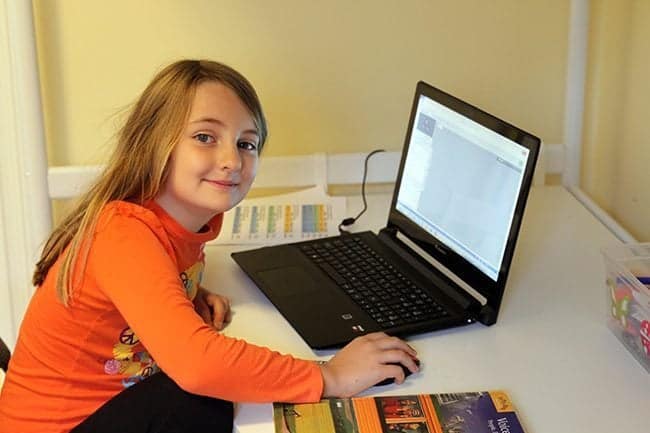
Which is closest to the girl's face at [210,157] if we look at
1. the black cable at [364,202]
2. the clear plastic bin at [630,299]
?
the black cable at [364,202]

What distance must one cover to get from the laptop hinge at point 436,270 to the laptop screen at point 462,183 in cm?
4

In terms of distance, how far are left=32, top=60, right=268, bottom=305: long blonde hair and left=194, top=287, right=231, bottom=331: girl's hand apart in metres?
0.17

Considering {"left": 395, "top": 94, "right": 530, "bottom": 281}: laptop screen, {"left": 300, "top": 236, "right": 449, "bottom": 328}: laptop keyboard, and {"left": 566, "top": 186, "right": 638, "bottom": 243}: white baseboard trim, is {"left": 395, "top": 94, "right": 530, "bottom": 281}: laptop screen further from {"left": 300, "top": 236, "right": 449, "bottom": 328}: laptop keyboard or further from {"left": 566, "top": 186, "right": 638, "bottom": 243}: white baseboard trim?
{"left": 566, "top": 186, "right": 638, "bottom": 243}: white baseboard trim

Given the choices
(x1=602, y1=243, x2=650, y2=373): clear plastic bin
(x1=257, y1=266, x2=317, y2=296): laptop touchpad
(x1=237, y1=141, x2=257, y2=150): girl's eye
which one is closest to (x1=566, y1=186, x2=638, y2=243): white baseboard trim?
(x1=602, y1=243, x2=650, y2=373): clear plastic bin

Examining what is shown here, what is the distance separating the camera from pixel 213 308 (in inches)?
53.2

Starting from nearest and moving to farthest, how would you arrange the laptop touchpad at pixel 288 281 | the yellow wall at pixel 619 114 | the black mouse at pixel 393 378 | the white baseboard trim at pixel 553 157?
the black mouse at pixel 393 378 → the laptop touchpad at pixel 288 281 → the yellow wall at pixel 619 114 → the white baseboard trim at pixel 553 157

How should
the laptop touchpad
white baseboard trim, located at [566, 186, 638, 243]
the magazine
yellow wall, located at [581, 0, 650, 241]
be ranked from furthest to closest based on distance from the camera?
yellow wall, located at [581, 0, 650, 241] < white baseboard trim, located at [566, 186, 638, 243] < the laptop touchpad < the magazine

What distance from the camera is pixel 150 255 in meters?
1.17

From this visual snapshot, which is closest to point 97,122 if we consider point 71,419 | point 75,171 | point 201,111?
point 75,171

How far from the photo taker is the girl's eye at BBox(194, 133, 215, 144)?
1275 millimetres

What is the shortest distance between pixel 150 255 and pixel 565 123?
1037 millimetres

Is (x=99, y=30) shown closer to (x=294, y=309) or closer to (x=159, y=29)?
(x=159, y=29)

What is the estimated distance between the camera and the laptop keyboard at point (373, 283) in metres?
1.31

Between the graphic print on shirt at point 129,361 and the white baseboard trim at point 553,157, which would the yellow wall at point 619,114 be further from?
the graphic print on shirt at point 129,361
